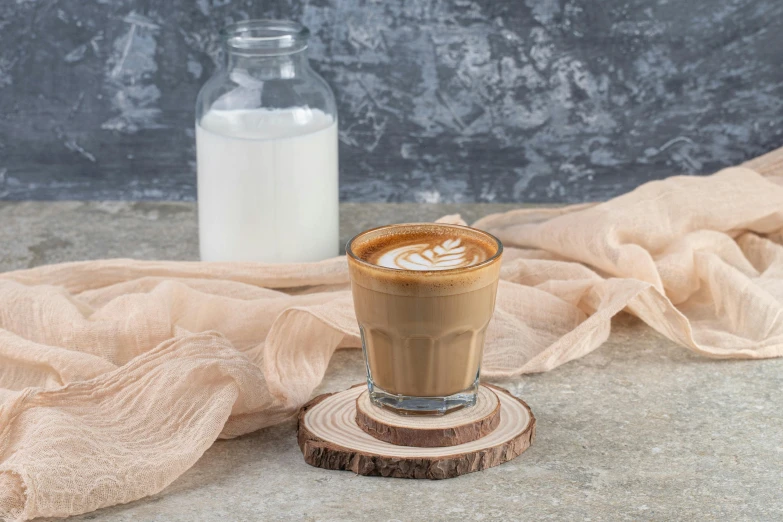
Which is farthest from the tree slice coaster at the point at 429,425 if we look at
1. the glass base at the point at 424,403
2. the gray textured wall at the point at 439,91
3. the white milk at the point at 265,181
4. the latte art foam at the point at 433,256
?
the gray textured wall at the point at 439,91

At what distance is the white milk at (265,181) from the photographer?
1.36 m

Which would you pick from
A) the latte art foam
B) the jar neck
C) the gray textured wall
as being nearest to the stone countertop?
the latte art foam

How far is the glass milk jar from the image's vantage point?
4.45ft

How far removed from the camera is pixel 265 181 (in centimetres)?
137

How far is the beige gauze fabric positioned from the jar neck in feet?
0.81

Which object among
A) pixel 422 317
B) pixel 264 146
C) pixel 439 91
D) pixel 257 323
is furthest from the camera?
pixel 439 91

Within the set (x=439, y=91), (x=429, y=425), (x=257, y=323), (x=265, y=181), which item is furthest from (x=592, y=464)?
(x=439, y=91)

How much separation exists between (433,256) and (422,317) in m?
0.07

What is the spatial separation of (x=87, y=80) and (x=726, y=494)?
1.22 metres

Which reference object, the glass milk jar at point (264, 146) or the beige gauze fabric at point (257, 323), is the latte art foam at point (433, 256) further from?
the glass milk jar at point (264, 146)

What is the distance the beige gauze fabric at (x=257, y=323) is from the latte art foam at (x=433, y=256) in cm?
17

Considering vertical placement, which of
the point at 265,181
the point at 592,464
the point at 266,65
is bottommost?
the point at 592,464

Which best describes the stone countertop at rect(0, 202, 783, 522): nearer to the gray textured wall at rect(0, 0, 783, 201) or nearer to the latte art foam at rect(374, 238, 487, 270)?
Result: the latte art foam at rect(374, 238, 487, 270)

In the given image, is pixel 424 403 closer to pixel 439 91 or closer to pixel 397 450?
pixel 397 450
